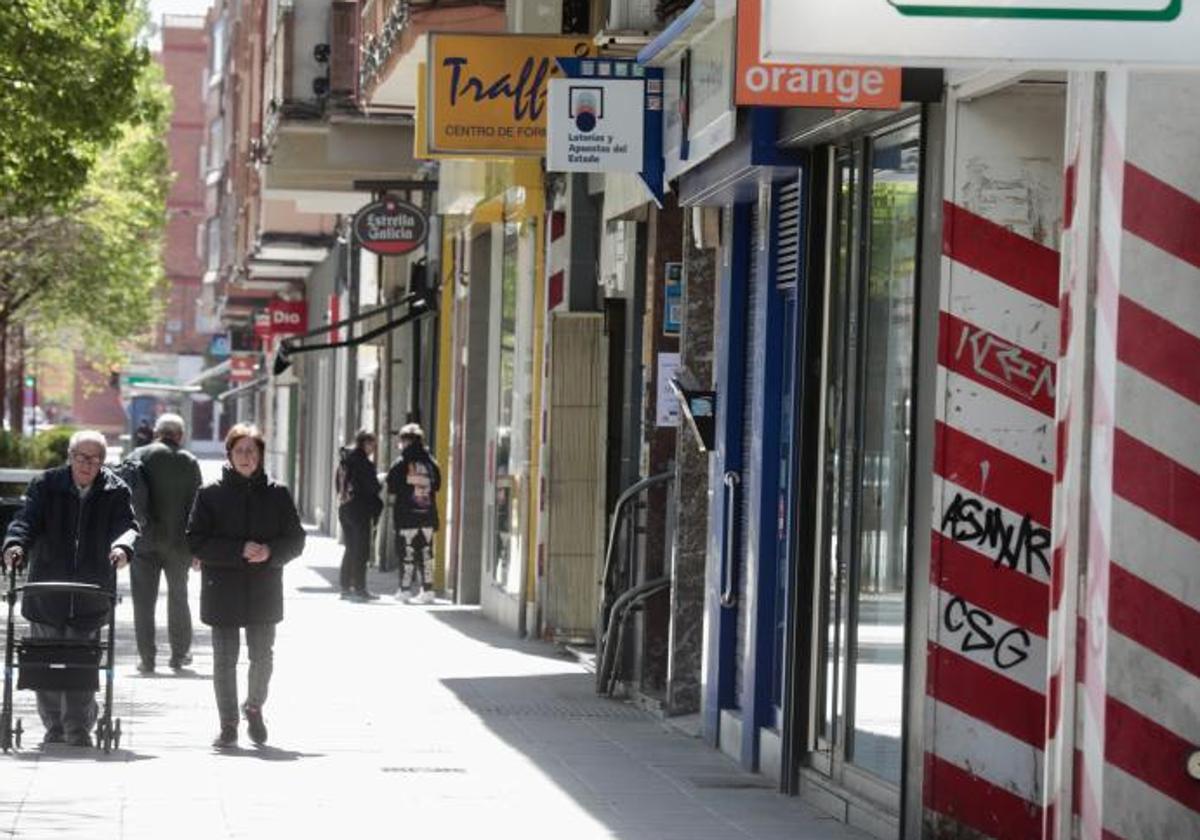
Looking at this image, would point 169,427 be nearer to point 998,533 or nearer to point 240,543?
point 240,543

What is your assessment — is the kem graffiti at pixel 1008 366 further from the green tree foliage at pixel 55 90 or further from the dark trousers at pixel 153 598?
the green tree foliage at pixel 55 90

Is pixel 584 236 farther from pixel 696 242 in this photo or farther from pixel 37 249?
pixel 37 249

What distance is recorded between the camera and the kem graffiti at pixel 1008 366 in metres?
10.7

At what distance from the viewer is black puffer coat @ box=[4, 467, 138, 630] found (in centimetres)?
1499

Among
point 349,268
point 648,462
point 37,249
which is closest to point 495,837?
point 648,462

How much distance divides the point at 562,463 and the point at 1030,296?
12144mm

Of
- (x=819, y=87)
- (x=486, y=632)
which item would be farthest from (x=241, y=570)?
(x=486, y=632)

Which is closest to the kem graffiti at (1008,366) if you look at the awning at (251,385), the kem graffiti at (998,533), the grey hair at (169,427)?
the kem graffiti at (998,533)

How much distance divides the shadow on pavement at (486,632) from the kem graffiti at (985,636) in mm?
11117

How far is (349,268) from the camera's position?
142ft

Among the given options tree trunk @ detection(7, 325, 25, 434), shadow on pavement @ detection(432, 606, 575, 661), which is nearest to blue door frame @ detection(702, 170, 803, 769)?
shadow on pavement @ detection(432, 606, 575, 661)

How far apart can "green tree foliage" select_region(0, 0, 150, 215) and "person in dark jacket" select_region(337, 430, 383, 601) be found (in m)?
3.90

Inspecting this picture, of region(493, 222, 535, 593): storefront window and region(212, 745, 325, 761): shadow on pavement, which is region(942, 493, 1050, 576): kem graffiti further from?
region(493, 222, 535, 593): storefront window

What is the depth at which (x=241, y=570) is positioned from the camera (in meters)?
15.2
